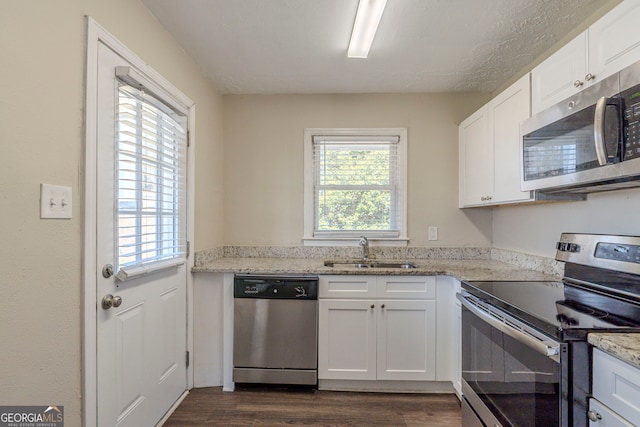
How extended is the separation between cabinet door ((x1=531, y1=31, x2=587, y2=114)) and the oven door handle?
1104mm

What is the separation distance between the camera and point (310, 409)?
2.05 m

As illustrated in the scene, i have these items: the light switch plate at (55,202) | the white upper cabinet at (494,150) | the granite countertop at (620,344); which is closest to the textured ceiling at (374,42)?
the white upper cabinet at (494,150)

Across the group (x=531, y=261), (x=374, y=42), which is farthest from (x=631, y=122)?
(x=374, y=42)

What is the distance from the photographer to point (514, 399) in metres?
1.27

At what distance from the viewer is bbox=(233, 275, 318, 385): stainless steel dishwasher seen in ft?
7.29

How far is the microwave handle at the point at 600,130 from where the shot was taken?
1.16 m

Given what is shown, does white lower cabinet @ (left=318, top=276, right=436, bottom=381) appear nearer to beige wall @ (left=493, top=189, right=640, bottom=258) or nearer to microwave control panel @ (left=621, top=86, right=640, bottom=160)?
beige wall @ (left=493, top=189, right=640, bottom=258)

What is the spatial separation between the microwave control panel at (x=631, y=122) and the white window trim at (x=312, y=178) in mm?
1749

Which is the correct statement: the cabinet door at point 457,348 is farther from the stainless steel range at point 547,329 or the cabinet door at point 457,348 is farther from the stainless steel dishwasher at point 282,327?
the stainless steel dishwasher at point 282,327

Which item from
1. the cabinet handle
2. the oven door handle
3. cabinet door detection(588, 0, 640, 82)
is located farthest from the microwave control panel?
the cabinet handle

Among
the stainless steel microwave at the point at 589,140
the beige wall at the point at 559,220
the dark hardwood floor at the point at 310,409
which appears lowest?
the dark hardwood floor at the point at 310,409

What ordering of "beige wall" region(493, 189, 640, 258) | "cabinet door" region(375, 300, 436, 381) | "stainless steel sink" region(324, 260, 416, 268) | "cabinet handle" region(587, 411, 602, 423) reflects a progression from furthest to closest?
"stainless steel sink" region(324, 260, 416, 268) → "cabinet door" region(375, 300, 436, 381) → "beige wall" region(493, 189, 640, 258) → "cabinet handle" region(587, 411, 602, 423)

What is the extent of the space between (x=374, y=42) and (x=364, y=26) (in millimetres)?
254

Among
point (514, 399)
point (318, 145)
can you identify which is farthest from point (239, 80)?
point (514, 399)
